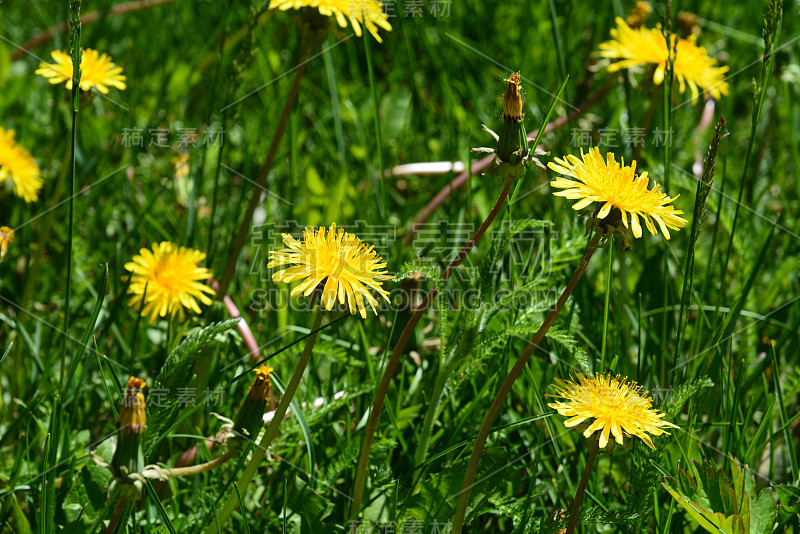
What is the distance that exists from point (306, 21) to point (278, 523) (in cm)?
125

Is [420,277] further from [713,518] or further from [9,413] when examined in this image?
[9,413]

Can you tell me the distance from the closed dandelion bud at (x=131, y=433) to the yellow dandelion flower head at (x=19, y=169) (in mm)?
1363

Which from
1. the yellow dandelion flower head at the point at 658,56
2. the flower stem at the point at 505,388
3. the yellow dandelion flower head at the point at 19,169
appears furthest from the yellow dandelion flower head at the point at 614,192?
the yellow dandelion flower head at the point at 19,169

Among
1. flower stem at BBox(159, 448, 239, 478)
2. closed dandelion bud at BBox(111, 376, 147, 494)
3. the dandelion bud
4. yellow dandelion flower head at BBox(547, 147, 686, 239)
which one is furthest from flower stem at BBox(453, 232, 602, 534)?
the dandelion bud

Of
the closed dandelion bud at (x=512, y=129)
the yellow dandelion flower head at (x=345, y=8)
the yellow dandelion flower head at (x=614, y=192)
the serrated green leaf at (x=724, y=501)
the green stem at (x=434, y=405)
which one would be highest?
the yellow dandelion flower head at (x=345, y=8)

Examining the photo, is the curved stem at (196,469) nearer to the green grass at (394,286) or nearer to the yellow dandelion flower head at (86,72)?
the green grass at (394,286)

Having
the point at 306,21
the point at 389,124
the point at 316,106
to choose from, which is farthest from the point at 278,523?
the point at 316,106

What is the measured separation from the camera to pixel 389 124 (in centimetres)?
302

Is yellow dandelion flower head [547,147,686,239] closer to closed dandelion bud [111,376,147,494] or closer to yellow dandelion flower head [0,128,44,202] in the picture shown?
closed dandelion bud [111,376,147,494]

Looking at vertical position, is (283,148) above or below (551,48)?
below

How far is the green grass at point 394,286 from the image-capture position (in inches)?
61.7

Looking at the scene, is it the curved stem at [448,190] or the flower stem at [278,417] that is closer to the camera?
the flower stem at [278,417]

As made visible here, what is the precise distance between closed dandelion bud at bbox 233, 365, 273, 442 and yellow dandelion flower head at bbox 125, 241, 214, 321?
0.42m

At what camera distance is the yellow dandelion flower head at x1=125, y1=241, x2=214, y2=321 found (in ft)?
6.06
